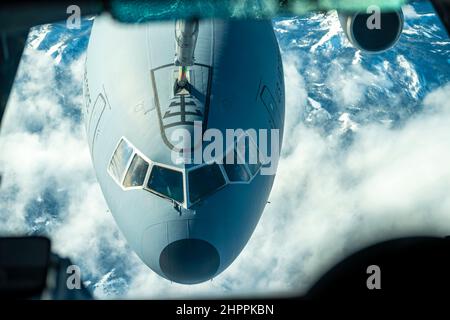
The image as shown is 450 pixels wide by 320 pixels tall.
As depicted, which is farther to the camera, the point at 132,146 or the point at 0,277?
the point at 132,146

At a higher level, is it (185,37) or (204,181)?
(185,37)

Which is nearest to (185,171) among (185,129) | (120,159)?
(185,129)

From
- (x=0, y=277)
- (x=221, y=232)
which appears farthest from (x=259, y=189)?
(x=0, y=277)

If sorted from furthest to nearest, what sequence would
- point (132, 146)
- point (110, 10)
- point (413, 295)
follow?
point (132, 146) < point (110, 10) < point (413, 295)

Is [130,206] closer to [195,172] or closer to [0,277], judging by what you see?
[195,172]

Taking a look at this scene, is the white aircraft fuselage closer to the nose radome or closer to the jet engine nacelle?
the nose radome

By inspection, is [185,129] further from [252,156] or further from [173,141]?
[252,156]

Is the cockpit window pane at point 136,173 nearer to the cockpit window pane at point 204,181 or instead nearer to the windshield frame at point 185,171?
the windshield frame at point 185,171
